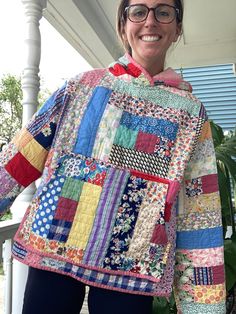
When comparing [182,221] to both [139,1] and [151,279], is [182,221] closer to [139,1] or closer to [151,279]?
[151,279]

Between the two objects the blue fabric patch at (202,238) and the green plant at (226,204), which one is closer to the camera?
the blue fabric patch at (202,238)

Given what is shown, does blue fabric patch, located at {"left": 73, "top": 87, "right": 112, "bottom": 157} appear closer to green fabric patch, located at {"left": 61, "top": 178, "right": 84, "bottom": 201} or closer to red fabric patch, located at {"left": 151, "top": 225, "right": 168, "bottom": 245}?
green fabric patch, located at {"left": 61, "top": 178, "right": 84, "bottom": 201}

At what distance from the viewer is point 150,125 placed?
2.97ft

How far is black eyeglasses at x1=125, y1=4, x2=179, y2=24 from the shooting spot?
0.95 meters

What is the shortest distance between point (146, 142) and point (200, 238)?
0.91 feet

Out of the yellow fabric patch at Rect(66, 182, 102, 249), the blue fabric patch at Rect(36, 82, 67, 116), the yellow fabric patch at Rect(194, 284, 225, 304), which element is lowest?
the yellow fabric patch at Rect(194, 284, 225, 304)

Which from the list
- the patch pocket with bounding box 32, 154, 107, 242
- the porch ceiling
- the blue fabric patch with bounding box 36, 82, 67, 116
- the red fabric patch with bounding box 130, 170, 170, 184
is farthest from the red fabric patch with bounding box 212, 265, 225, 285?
the porch ceiling

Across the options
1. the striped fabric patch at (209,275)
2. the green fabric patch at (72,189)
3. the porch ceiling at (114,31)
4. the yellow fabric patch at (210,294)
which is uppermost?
the porch ceiling at (114,31)

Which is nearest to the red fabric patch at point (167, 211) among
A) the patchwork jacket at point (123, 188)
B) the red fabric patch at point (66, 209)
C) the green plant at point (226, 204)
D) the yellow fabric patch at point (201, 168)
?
the patchwork jacket at point (123, 188)

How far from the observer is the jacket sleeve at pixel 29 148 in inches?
35.8

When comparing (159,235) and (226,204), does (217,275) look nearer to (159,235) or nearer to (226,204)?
(159,235)

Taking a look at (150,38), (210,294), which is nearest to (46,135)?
(150,38)

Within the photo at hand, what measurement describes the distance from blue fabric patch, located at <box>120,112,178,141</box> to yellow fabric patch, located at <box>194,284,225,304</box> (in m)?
0.38

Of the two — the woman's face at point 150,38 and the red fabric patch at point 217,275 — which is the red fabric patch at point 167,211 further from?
the woman's face at point 150,38
